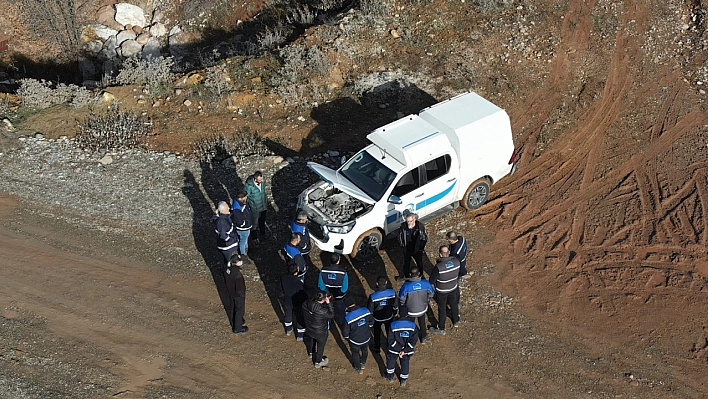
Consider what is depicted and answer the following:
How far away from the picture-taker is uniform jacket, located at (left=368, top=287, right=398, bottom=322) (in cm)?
945

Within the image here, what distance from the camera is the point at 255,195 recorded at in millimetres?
→ 12078

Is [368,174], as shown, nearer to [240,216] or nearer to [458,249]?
[240,216]

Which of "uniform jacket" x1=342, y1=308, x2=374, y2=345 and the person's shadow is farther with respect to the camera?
the person's shadow

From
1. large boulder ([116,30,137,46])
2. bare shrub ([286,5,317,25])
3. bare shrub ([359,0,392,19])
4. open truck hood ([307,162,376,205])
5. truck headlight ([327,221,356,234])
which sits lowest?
large boulder ([116,30,137,46])

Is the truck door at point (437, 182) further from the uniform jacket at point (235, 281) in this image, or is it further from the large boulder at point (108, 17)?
the large boulder at point (108, 17)

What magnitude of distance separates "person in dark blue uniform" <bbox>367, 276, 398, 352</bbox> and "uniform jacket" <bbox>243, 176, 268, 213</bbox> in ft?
11.6

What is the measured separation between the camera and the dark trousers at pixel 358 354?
9.77m

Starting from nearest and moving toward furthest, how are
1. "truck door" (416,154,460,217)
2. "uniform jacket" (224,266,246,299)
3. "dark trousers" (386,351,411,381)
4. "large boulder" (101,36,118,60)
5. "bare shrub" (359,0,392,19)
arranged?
1. "dark trousers" (386,351,411,381)
2. "uniform jacket" (224,266,246,299)
3. "truck door" (416,154,460,217)
4. "bare shrub" (359,0,392,19)
5. "large boulder" (101,36,118,60)

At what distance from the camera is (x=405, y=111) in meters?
16.1

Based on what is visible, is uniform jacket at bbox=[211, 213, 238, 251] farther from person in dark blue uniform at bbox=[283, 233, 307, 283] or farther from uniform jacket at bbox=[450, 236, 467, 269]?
A: uniform jacket at bbox=[450, 236, 467, 269]

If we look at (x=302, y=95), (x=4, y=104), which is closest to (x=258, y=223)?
(x=302, y=95)

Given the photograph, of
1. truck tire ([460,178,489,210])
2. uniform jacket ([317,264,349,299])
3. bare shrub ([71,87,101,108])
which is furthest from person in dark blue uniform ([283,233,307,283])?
bare shrub ([71,87,101,108])

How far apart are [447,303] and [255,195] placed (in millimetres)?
4034

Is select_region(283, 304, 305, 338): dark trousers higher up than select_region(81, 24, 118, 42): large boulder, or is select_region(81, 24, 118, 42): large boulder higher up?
select_region(81, 24, 118, 42): large boulder
